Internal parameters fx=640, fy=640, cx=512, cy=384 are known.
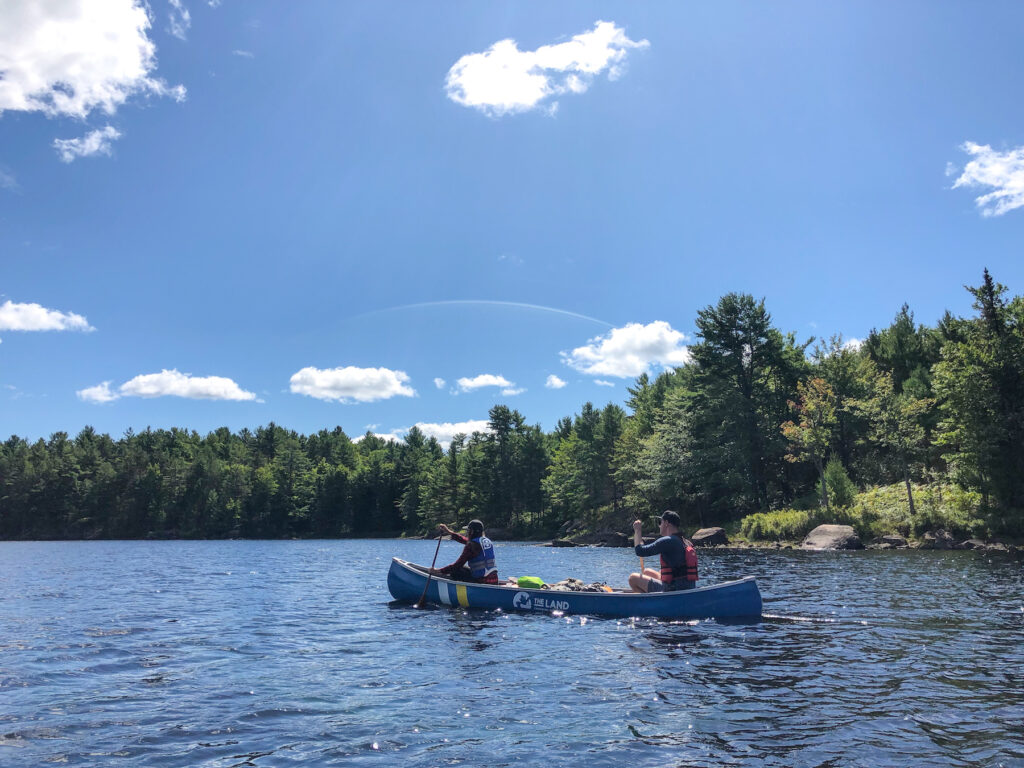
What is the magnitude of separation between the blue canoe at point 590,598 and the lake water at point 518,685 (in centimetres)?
42

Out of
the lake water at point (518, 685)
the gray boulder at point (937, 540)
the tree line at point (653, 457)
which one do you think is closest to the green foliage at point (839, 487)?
the tree line at point (653, 457)

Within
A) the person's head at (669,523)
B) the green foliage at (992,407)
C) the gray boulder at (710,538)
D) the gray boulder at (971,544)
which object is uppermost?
the green foliage at (992,407)

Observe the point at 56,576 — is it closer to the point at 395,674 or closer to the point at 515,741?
the point at 395,674

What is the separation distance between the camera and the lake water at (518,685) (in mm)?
6531

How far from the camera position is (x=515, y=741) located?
22.3 ft

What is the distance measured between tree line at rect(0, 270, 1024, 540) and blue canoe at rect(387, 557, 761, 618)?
2454cm

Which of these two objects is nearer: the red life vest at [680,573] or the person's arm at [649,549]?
the person's arm at [649,549]

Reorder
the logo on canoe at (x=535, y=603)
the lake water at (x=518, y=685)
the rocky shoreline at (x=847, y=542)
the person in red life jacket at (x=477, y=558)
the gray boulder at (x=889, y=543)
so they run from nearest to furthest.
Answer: the lake water at (x=518, y=685) < the logo on canoe at (x=535, y=603) < the person in red life jacket at (x=477, y=558) < the rocky shoreline at (x=847, y=542) < the gray boulder at (x=889, y=543)

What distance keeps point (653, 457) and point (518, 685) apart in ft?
156

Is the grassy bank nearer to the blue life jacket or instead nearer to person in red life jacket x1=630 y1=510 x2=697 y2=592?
person in red life jacket x1=630 y1=510 x2=697 y2=592

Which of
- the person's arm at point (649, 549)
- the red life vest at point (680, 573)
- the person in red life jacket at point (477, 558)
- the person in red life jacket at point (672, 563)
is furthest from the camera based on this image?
the person in red life jacket at point (477, 558)

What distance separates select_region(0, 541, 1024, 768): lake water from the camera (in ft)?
21.4

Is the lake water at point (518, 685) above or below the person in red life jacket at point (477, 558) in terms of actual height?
below

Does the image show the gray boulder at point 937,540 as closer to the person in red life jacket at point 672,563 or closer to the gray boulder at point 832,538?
the gray boulder at point 832,538
